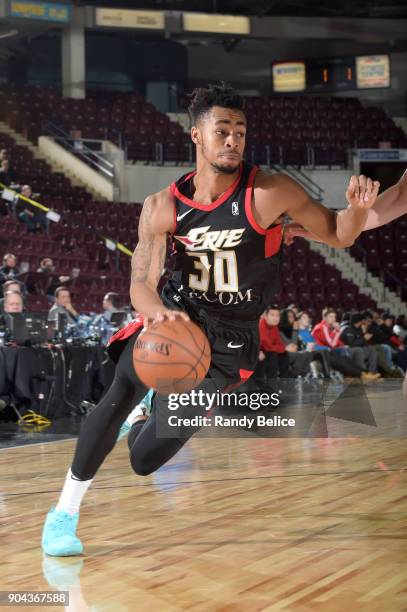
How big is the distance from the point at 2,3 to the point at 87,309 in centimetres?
1160

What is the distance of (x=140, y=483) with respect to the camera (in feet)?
16.6

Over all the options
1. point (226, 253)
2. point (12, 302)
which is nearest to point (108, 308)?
point (12, 302)

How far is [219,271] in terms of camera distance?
A: 11.0 ft

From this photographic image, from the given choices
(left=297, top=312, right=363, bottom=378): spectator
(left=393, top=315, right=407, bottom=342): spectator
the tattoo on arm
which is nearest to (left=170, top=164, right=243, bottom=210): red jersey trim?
the tattoo on arm

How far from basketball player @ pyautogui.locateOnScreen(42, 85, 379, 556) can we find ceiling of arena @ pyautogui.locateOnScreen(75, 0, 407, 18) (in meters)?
24.1

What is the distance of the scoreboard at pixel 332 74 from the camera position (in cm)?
2656

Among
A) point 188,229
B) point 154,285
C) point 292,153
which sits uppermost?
point 292,153

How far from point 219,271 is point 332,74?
25.0m

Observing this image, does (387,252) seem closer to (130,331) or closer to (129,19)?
(129,19)

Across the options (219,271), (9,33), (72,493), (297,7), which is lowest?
(72,493)

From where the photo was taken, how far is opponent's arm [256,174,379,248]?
323cm

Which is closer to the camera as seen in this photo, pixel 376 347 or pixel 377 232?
pixel 376 347

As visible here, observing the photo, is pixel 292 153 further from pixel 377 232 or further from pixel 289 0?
pixel 289 0

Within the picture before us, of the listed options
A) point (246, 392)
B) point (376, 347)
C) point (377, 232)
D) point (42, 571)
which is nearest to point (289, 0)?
point (377, 232)
